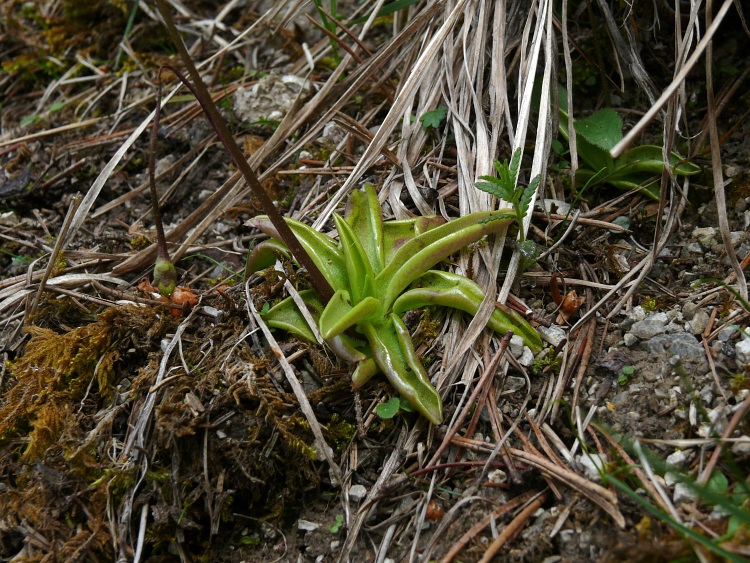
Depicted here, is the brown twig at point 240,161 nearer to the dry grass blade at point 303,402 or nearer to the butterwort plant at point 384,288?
the butterwort plant at point 384,288

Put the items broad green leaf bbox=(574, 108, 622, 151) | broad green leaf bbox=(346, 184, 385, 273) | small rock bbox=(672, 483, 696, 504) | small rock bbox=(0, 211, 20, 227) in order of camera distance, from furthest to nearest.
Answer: small rock bbox=(0, 211, 20, 227) → broad green leaf bbox=(574, 108, 622, 151) → broad green leaf bbox=(346, 184, 385, 273) → small rock bbox=(672, 483, 696, 504)

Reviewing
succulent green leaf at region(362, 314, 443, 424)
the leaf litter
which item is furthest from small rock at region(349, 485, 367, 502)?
succulent green leaf at region(362, 314, 443, 424)

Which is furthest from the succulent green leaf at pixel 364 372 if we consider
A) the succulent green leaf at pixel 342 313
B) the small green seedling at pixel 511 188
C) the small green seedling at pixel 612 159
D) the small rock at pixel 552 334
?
the small green seedling at pixel 612 159

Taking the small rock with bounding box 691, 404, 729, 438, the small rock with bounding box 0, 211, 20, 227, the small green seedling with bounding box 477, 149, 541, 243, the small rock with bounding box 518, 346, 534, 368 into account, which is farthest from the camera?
the small rock with bounding box 0, 211, 20, 227

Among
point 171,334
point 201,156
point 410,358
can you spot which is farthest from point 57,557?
point 201,156

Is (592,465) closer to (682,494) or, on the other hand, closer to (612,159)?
(682,494)

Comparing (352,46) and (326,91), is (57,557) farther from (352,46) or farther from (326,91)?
(352,46)

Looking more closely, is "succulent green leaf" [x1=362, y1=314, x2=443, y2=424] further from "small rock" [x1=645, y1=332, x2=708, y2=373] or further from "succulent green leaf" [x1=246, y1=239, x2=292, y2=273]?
"small rock" [x1=645, y1=332, x2=708, y2=373]

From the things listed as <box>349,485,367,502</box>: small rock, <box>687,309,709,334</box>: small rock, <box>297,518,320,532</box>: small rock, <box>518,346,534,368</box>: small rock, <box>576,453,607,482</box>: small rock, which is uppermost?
<box>687,309,709,334</box>: small rock
